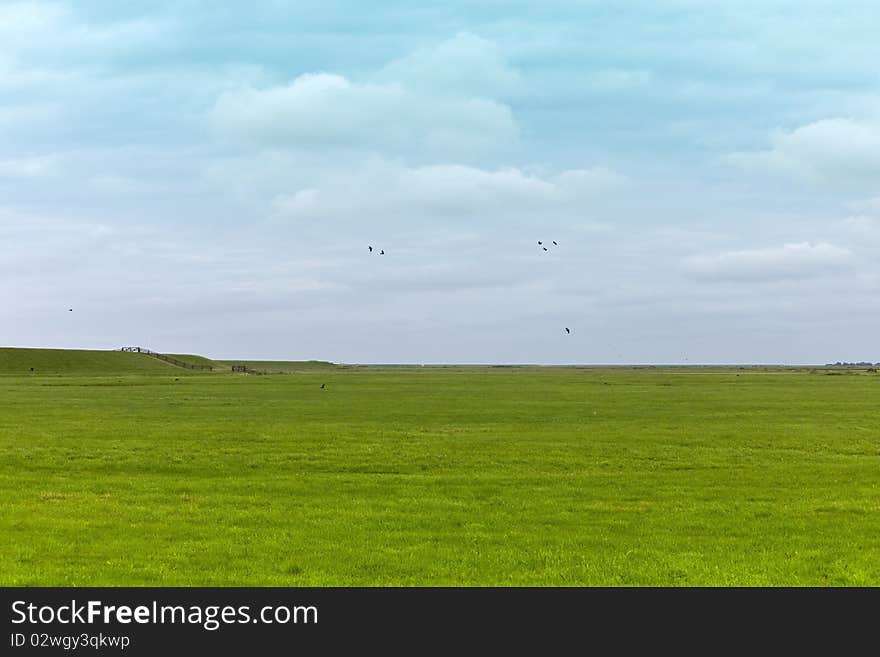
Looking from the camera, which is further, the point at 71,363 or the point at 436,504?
the point at 71,363

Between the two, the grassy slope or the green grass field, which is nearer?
the green grass field

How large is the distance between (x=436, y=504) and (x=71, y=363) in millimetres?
188075

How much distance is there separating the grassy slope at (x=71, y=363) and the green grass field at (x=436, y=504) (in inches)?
5588

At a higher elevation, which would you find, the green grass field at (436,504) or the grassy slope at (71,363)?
the grassy slope at (71,363)

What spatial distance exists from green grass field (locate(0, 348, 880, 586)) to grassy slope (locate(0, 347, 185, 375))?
141945 millimetres

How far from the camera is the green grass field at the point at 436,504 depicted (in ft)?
48.2

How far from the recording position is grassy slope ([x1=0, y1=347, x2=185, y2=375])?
171 meters

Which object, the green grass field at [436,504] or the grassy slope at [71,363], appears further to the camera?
the grassy slope at [71,363]

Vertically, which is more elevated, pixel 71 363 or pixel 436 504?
pixel 71 363

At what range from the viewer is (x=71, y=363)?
183750mm

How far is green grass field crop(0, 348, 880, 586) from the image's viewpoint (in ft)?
48.2

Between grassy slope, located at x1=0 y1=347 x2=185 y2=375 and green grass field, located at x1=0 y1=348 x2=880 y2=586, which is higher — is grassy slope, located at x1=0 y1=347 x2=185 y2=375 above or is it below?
above
